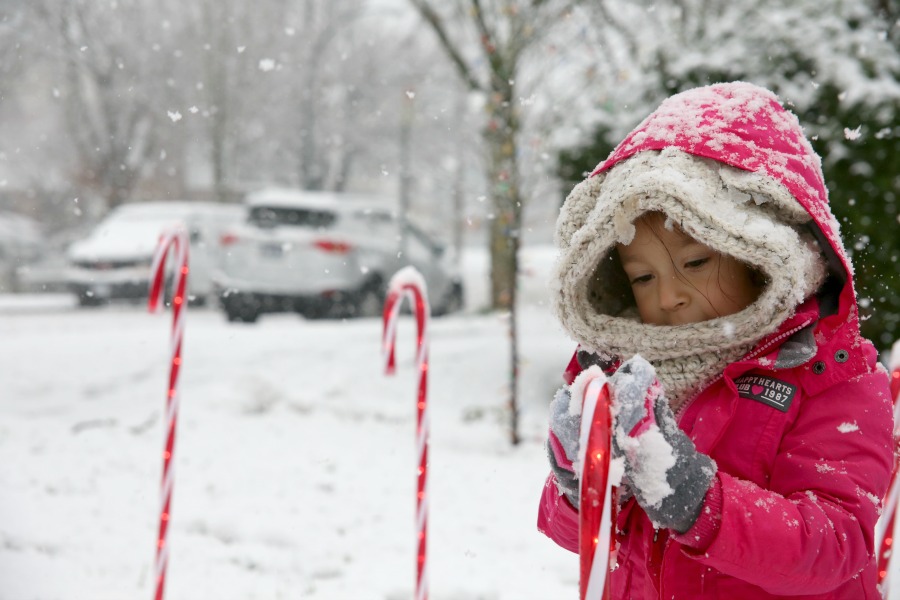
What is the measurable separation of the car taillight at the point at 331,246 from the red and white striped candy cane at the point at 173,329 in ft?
21.1

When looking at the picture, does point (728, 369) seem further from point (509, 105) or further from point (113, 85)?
point (113, 85)

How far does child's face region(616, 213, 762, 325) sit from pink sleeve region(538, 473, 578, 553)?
39 cm

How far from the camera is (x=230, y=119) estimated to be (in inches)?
723

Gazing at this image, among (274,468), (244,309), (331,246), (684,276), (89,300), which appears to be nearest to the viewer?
(684,276)

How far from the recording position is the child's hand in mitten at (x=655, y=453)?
1239mm

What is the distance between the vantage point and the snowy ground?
366cm

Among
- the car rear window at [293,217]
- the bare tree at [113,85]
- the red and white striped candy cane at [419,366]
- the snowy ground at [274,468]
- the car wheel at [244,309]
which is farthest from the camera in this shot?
the bare tree at [113,85]

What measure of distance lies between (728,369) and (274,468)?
4.19 m

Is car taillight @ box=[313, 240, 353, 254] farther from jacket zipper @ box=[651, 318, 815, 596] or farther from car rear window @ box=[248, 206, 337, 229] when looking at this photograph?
jacket zipper @ box=[651, 318, 815, 596]

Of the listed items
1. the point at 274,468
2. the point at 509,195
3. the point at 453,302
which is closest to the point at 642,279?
the point at 509,195

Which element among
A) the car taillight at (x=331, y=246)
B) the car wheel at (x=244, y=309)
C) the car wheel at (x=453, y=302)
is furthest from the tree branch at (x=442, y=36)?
the car wheel at (x=453, y=302)

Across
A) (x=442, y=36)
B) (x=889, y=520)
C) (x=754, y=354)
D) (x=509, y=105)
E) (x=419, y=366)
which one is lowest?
(x=889, y=520)

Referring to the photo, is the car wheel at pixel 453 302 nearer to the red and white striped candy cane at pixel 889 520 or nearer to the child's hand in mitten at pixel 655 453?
the red and white striped candy cane at pixel 889 520

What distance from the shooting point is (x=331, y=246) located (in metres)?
9.99
